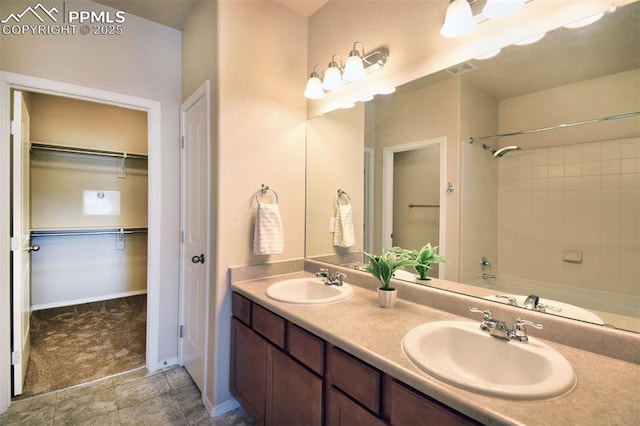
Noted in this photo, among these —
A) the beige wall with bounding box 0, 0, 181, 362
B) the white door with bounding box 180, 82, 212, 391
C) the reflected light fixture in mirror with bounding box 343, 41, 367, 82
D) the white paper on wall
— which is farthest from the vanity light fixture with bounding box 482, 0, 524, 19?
the white paper on wall

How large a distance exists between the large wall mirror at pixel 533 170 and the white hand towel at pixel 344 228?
23cm

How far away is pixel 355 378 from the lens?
989mm

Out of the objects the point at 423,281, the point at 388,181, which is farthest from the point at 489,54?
the point at 423,281

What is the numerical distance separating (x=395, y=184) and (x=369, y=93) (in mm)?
578

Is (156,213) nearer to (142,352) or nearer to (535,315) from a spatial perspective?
(142,352)

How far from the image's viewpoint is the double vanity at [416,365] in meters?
0.70

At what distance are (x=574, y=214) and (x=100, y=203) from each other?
4543 millimetres

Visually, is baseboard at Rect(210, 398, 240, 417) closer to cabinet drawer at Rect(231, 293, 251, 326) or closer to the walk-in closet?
Answer: cabinet drawer at Rect(231, 293, 251, 326)

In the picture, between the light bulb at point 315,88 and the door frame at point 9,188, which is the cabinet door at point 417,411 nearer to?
the light bulb at point 315,88

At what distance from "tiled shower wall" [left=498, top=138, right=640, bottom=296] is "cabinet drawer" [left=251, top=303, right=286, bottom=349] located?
3.41ft

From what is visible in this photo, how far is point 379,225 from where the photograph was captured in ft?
5.86

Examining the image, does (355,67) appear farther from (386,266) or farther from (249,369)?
(249,369)

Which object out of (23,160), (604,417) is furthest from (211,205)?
(604,417)

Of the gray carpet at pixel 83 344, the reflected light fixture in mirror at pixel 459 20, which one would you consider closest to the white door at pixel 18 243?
the gray carpet at pixel 83 344
